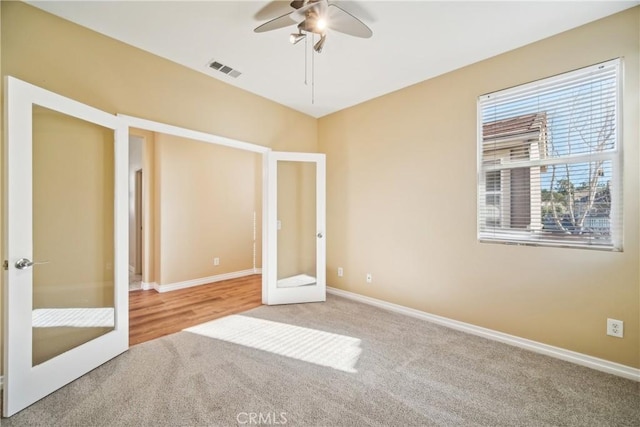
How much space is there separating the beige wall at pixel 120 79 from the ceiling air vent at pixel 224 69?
23 cm

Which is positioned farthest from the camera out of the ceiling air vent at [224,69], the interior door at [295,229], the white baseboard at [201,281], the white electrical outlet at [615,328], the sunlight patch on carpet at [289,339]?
the white baseboard at [201,281]

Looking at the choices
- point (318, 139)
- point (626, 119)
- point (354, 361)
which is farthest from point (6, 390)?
point (626, 119)

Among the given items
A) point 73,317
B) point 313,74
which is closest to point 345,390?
point 73,317

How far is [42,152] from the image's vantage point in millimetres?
1958

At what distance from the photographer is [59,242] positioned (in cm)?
208

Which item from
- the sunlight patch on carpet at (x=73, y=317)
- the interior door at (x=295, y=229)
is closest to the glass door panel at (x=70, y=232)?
the sunlight patch on carpet at (x=73, y=317)

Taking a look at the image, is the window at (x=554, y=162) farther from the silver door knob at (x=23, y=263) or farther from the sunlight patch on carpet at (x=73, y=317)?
the silver door knob at (x=23, y=263)

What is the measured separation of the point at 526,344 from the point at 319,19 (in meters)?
3.30

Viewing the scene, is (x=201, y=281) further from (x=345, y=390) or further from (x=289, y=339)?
(x=345, y=390)

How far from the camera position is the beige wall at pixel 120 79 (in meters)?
2.00

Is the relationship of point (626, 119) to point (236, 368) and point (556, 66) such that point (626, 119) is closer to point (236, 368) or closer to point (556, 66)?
point (556, 66)

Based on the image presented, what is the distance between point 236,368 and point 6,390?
138cm

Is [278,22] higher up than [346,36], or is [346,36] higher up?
[346,36]

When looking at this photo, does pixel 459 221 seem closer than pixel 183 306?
Yes
